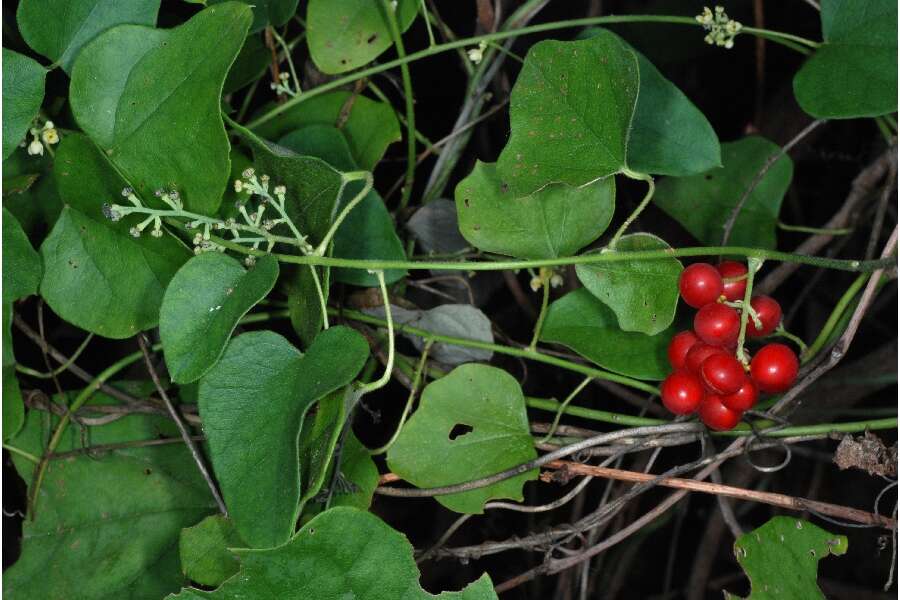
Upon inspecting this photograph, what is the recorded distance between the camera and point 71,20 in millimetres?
734

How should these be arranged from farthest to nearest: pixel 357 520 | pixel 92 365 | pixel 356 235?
pixel 92 365 < pixel 356 235 < pixel 357 520

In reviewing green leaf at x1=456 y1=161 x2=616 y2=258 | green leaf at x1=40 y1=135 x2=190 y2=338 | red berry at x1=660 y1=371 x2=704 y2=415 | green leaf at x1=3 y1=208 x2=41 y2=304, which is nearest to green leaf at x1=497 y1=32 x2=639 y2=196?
green leaf at x1=456 y1=161 x2=616 y2=258

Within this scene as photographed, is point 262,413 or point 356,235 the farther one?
point 356,235

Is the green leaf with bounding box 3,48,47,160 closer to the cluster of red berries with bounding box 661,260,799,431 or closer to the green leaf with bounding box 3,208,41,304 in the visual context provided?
the green leaf with bounding box 3,208,41,304

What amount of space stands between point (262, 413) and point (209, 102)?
0.75 ft

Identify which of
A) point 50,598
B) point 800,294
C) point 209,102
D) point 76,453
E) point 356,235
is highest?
point 209,102

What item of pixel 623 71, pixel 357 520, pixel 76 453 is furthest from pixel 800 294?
pixel 76 453

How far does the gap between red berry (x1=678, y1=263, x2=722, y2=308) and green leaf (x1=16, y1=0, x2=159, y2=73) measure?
18.3 inches

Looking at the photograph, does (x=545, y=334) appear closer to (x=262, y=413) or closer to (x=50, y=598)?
(x=262, y=413)

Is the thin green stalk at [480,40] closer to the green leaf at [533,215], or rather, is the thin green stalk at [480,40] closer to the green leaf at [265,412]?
the green leaf at [533,215]

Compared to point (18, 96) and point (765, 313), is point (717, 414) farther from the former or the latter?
point (18, 96)

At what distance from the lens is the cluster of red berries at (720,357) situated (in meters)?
0.69

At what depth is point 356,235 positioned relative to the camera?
80 cm

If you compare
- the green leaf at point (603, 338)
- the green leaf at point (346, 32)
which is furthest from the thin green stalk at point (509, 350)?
the green leaf at point (346, 32)
